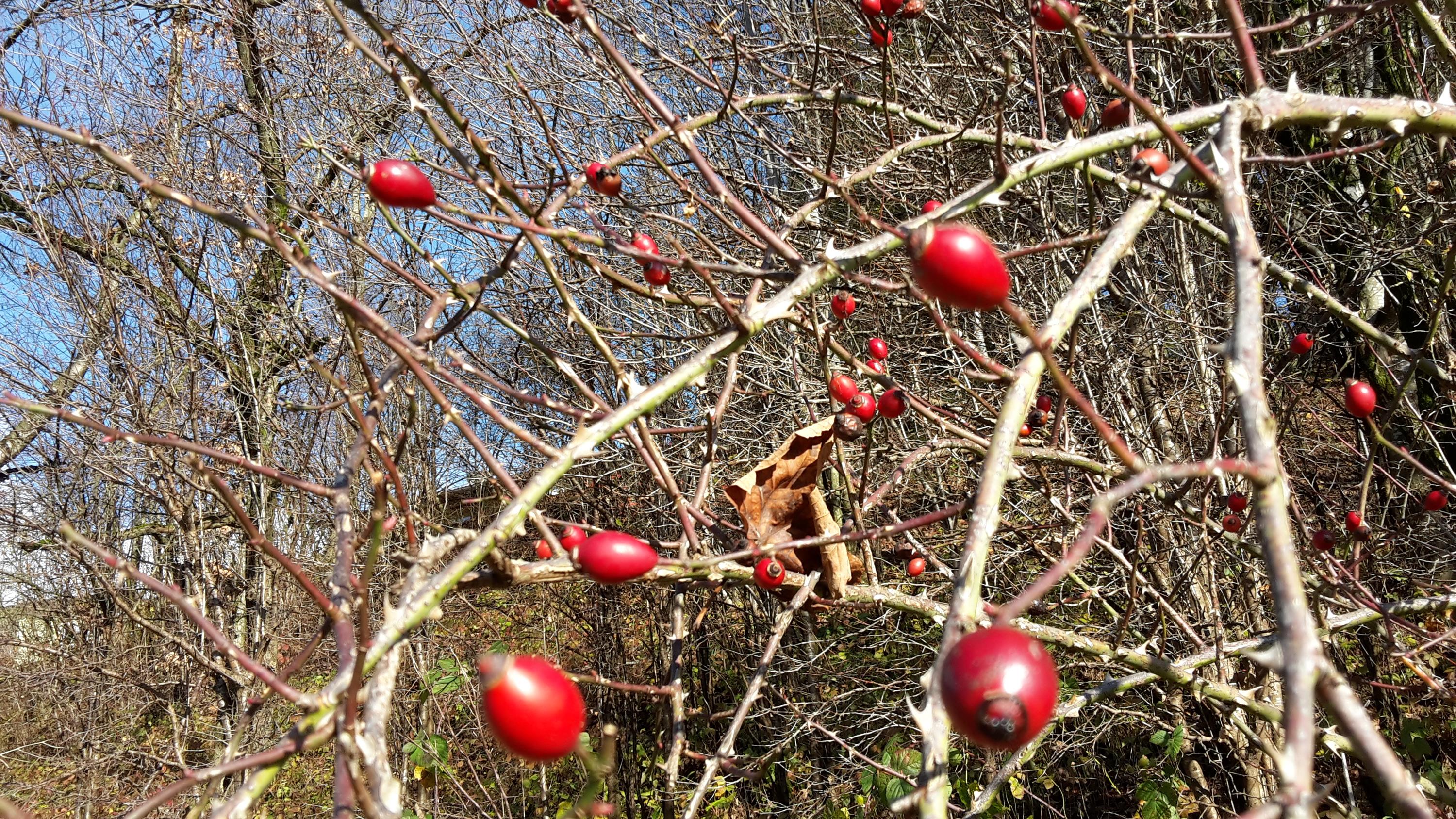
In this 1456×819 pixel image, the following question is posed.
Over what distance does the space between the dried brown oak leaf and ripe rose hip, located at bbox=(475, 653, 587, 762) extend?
816 millimetres

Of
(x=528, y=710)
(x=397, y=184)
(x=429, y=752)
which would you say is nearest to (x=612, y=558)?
(x=528, y=710)

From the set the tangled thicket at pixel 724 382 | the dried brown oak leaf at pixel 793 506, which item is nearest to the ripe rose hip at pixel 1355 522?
the tangled thicket at pixel 724 382

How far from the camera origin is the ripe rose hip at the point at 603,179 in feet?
5.39

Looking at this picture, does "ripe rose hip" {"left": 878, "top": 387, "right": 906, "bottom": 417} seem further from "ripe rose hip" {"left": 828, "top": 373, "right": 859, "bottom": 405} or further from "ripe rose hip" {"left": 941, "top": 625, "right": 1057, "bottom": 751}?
"ripe rose hip" {"left": 941, "top": 625, "right": 1057, "bottom": 751}

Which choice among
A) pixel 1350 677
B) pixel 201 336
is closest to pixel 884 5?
pixel 1350 677

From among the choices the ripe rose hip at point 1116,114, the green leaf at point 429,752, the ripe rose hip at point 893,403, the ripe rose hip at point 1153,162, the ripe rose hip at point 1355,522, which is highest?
the ripe rose hip at point 1116,114

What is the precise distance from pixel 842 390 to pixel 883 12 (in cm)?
106

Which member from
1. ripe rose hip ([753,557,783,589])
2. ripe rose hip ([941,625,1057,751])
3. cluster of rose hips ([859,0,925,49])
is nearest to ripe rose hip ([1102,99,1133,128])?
cluster of rose hips ([859,0,925,49])

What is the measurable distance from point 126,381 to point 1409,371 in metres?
5.82

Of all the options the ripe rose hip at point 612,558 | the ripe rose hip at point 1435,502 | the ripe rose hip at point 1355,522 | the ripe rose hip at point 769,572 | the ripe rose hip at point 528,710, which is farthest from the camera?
the ripe rose hip at point 1435,502

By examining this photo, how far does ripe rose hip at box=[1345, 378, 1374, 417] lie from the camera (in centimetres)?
189

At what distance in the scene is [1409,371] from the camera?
199 cm

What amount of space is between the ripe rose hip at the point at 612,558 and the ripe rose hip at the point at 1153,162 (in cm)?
83

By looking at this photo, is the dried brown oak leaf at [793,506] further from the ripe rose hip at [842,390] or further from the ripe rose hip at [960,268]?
the ripe rose hip at [960,268]
